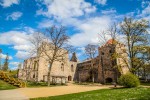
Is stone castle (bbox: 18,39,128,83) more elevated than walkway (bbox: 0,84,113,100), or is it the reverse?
stone castle (bbox: 18,39,128,83)

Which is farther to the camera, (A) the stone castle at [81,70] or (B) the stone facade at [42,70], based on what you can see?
(B) the stone facade at [42,70]

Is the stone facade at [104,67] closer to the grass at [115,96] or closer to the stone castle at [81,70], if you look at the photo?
the stone castle at [81,70]

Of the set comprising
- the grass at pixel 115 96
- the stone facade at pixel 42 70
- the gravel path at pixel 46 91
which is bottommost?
the gravel path at pixel 46 91

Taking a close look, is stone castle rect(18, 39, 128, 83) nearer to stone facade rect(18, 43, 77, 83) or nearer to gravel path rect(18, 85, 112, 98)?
stone facade rect(18, 43, 77, 83)

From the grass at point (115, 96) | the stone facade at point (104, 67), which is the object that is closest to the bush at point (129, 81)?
the grass at point (115, 96)

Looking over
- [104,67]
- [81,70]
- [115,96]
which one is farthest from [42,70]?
[115,96]

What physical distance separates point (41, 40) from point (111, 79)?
26.7 meters

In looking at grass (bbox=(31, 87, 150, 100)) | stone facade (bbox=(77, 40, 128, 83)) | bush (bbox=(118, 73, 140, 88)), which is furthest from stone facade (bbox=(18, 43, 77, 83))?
grass (bbox=(31, 87, 150, 100))

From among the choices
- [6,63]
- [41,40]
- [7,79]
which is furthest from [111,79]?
[6,63]

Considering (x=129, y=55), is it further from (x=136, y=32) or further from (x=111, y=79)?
(x=111, y=79)

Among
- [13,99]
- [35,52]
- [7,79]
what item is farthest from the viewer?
[35,52]

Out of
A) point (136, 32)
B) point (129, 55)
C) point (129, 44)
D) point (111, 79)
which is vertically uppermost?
point (136, 32)

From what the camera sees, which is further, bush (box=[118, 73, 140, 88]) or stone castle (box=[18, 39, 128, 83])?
stone castle (box=[18, 39, 128, 83])

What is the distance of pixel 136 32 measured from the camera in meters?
36.4
